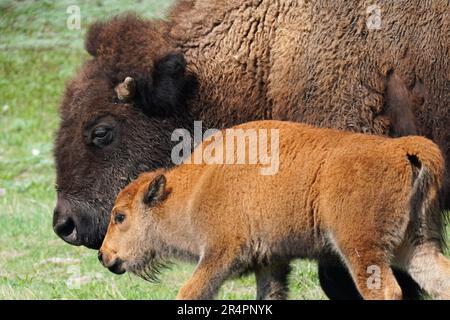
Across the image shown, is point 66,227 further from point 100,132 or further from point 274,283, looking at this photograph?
point 274,283

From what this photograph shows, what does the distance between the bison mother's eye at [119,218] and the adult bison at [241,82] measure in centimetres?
92

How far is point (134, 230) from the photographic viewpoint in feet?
21.0

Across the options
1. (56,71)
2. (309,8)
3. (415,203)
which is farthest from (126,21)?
(56,71)

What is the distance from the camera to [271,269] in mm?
6332

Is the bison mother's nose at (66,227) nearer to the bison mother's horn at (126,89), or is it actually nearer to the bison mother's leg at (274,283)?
the bison mother's horn at (126,89)

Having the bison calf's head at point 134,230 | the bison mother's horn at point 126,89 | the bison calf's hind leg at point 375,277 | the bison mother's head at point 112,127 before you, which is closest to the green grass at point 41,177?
the bison calf's head at point 134,230

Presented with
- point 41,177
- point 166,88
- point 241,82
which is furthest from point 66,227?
point 41,177

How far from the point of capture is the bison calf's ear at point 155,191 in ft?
20.7

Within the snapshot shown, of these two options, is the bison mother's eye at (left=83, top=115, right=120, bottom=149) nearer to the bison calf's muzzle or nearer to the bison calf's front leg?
the bison calf's muzzle

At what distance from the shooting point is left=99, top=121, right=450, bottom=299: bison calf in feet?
18.5

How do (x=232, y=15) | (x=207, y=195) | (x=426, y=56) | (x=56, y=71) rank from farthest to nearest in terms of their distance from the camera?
(x=56, y=71), (x=232, y=15), (x=426, y=56), (x=207, y=195)

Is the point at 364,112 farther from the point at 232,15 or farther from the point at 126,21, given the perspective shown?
the point at 126,21

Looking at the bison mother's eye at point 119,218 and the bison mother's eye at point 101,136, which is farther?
the bison mother's eye at point 101,136
